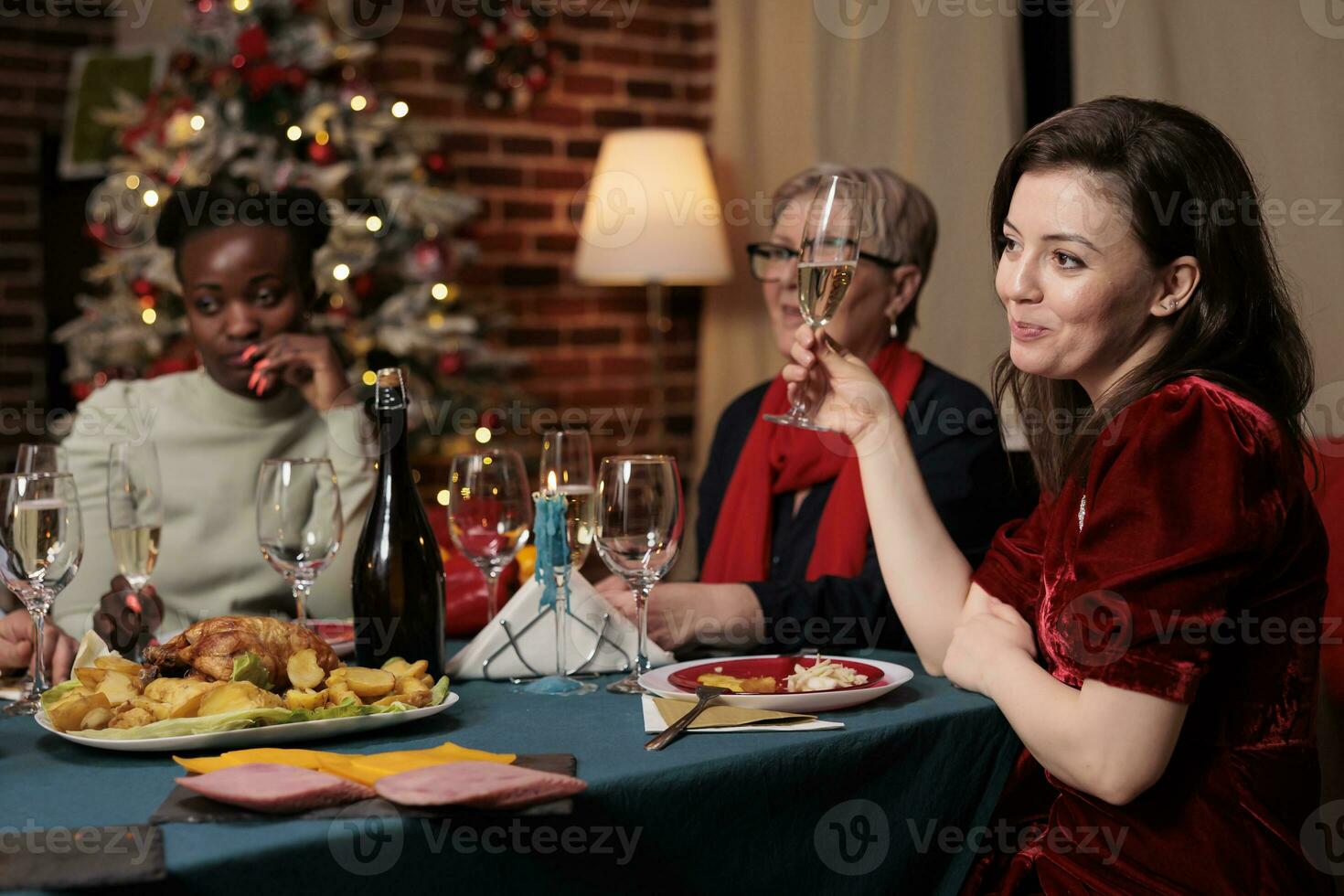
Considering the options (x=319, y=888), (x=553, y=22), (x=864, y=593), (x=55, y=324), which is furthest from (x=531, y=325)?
(x=319, y=888)

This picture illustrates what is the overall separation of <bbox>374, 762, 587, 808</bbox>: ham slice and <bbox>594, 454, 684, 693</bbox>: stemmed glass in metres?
0.39

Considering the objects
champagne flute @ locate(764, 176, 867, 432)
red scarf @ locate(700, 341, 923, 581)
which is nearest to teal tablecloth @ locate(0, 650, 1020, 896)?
champagne flute @ locate(764, 176, 867, 432)

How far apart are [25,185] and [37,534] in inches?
173

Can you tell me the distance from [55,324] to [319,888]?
479 centimetres

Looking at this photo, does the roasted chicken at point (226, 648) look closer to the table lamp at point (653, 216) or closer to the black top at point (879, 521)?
the black top at point (879, 521)

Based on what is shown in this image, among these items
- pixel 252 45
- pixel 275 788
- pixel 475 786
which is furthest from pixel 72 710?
pixel 252 45

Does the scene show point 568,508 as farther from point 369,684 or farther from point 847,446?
point 847,446

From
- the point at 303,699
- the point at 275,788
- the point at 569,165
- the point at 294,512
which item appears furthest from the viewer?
the point at 569,165

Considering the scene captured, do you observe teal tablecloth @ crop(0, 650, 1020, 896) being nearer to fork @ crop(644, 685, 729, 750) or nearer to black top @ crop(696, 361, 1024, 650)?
fork @ crop(644, 685, 729, 750)

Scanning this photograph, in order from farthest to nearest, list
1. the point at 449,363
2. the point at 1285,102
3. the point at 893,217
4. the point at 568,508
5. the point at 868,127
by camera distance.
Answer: the point at 868,127 < the point at 449,363 < the point at 1285,102 < the point at 893,217 < the point at 568,508

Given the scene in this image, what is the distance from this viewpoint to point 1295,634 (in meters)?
1.30

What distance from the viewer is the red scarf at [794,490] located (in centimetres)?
216

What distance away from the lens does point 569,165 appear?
4.58 meters

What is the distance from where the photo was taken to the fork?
3.90 ft
